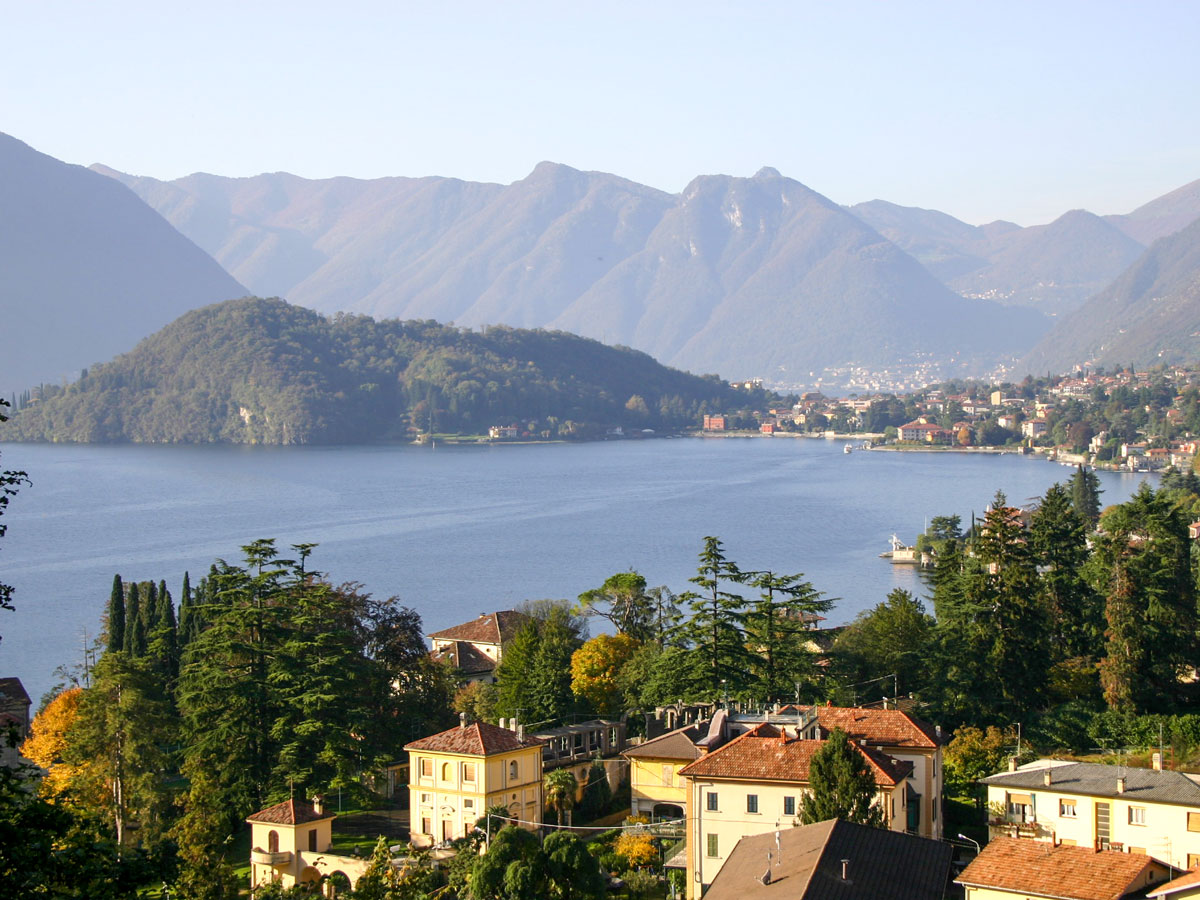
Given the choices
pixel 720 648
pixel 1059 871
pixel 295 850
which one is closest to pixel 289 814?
pixel 295 850

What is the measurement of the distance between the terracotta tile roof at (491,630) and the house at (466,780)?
11173mm

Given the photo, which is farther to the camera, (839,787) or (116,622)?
(116,622)

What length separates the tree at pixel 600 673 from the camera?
25.5 meters

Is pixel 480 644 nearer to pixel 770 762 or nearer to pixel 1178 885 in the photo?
pixel 770 762

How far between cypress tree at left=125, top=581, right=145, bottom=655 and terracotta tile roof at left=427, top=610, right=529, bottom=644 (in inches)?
265

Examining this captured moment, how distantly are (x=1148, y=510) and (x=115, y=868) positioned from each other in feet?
79.3

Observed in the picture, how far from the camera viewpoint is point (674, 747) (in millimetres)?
19531

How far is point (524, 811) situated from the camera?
19.2 m

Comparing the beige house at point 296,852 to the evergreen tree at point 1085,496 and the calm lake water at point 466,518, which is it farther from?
the evergreen tree at point 1085,496

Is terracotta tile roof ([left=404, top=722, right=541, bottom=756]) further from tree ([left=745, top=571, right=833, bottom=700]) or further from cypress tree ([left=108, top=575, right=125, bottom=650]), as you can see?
cypress tree ([left=108, top=575, right=125, bottom=650])

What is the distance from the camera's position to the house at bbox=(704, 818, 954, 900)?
39.4 feet

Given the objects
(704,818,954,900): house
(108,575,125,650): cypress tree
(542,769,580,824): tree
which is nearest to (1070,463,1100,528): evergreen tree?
(108,575,125,650): cypress tree

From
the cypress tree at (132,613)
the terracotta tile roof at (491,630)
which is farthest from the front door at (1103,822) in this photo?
the cypress tree at (132,613)

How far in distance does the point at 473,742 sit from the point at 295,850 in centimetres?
268
